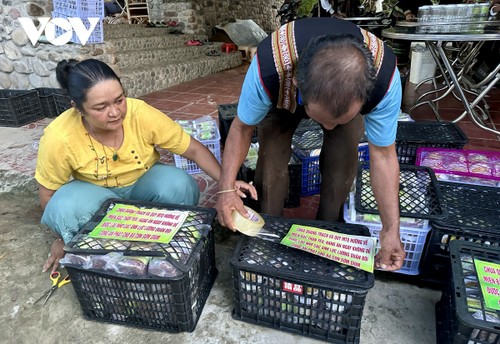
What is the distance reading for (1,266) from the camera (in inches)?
71.8

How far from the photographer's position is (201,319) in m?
1.50

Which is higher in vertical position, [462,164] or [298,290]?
[462,164]

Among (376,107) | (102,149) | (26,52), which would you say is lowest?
(102,149)

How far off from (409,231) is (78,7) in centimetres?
372

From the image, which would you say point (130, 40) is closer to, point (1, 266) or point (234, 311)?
point (1, 266)

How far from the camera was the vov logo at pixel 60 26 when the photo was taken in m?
3.75

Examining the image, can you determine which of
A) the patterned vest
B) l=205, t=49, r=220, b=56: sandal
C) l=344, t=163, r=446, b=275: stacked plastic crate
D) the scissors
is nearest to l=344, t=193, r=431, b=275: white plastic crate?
l=344, t=163, r=446, b=275: stacked plastic crate

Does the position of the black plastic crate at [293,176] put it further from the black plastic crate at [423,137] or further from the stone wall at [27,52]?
the stone wall at [27,52]

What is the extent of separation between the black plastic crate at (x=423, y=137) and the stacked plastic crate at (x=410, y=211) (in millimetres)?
510

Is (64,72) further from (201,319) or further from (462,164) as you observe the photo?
(462,164)

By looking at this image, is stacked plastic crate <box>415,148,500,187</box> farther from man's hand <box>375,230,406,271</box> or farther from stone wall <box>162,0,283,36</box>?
stone wall <box>162,0,283,36</box>

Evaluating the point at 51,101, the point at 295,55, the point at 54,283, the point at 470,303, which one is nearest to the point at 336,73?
the point at 295,55

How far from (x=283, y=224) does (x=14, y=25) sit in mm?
3997

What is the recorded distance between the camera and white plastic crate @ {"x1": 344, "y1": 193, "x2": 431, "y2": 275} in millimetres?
1550
